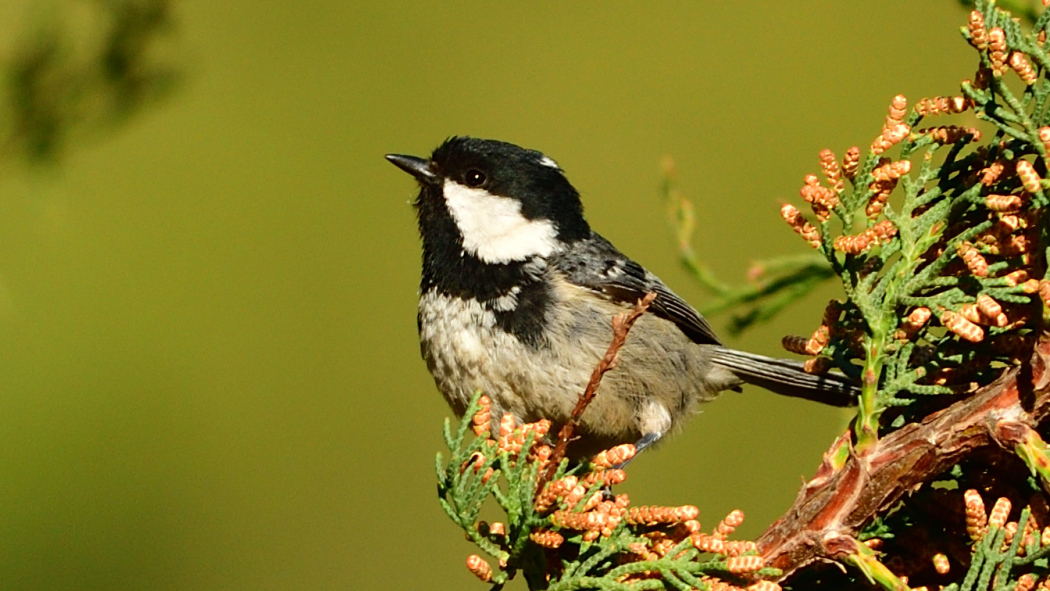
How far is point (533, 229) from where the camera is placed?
300 centimetres

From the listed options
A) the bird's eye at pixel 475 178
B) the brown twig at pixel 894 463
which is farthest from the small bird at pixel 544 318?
the brown twig at pixel 894 463

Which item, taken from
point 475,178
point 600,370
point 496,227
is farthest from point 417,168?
point 600,370

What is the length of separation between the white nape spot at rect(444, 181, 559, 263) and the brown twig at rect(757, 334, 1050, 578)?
4.46 feet

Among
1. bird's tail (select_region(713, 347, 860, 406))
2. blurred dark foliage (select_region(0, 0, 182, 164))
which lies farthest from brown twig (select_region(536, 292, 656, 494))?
blurred dark foliage (select_region(0, 0, 182, 164))

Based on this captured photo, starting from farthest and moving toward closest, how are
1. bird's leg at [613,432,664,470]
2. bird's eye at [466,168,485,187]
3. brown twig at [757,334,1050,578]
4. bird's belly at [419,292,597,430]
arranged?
1. bird's eye at [466,168,485,187]
2. bird's leg at [613,432,664,470]
3. bird's belly at [419,292,597,430]
4. brown twig at [757,334,1050,578]

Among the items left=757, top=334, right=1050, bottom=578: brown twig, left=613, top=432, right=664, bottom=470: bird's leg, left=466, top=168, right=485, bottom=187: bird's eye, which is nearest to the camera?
left=757, top=334, right=1050, bottom=578: brown twig

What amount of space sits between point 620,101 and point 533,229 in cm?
300

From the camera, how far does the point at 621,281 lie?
2943 millimetres

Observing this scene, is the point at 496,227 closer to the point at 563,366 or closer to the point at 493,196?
the point at 493,196

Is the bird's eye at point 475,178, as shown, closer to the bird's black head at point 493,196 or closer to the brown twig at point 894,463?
the bird's black head at point 493,196

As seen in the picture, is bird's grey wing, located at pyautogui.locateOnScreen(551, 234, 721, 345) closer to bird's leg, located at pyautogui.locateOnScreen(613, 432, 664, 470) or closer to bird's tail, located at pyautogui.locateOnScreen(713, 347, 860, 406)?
bird's tail, located at pyautogui.locateOnScreen(713, 347, 860, 406)

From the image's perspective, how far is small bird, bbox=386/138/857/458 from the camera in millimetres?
2639

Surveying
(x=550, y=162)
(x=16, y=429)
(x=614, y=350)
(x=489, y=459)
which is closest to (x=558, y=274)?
(x=550, y=162)

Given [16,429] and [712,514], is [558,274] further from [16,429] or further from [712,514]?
[16,429]
